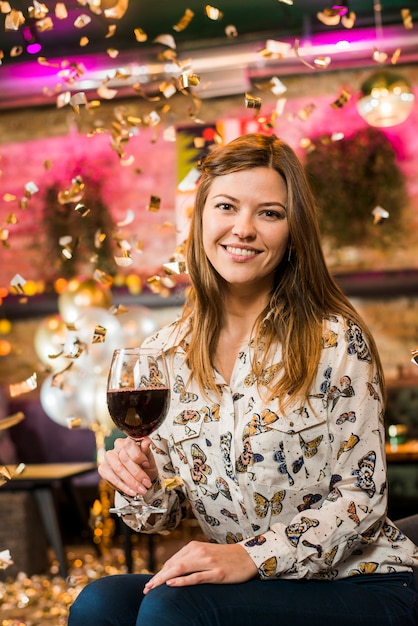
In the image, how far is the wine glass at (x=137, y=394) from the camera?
1516 mm

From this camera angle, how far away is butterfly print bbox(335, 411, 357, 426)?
1.62 metres

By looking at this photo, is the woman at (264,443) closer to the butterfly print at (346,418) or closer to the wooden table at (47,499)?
the butterfly print at (346,418)

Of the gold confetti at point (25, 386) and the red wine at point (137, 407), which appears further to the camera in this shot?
the gold confetti at point (25, 386)

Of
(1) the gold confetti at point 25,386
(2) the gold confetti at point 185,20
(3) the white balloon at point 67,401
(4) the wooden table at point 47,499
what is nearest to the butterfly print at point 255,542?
(1) the gold confetti at point 25,386

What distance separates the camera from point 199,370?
6.05ft

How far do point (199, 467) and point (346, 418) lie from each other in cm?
34

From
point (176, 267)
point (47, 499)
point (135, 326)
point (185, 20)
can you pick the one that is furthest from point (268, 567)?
point (135, 326)

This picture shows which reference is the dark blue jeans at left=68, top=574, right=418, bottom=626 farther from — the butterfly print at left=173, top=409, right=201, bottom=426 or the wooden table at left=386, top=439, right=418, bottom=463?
the wooden table at left=386, top=439, right=418, bottom=463

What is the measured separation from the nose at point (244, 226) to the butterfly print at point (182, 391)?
350 millimetres

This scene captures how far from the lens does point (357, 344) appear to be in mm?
1698

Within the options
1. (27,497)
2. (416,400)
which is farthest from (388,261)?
(27,497)

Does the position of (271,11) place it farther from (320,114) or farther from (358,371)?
(358,371)

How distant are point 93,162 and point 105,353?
92.7 inches

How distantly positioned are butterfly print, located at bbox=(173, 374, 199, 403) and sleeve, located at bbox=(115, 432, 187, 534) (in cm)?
11
